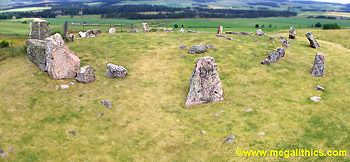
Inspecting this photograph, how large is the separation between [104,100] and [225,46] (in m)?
29.4

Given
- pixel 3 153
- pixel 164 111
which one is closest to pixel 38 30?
pixel 164 111

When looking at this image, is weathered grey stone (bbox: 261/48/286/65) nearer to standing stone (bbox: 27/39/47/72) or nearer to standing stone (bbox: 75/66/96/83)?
standing stone (bbox: 75/66/96/83)

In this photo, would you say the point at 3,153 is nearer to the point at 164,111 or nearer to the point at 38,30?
the point at 164,111

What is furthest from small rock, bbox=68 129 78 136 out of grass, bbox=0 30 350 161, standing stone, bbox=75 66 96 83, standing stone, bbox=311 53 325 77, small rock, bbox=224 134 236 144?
standing stone, bbox=311 53 325 77

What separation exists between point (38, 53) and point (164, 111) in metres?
22.2

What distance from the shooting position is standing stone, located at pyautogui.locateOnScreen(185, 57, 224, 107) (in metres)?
48.1

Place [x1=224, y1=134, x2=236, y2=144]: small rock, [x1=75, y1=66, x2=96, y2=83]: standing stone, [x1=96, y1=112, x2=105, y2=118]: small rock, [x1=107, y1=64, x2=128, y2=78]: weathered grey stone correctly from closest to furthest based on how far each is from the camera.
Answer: [x1=224, y1=134, x2=236, y2=144]: small rock < [x1=96, y1=112, x2=105, y2=118]: small rock < [x1=75, y1=66, x2=96, y2=83]: standing stone < [x1=107, y1=64, x2=128, y2=78]: weathered grey stone

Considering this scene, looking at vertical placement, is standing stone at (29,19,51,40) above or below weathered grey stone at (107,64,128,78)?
above

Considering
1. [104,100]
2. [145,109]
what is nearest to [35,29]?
[104,100]

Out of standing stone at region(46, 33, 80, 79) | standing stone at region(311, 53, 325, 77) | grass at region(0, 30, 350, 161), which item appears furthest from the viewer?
standing stone at region(311, 53, 325, 77)

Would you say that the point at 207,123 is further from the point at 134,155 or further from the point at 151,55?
the point at 151,55

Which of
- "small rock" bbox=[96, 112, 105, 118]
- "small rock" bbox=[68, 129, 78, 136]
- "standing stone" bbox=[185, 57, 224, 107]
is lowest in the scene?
"small rock" bbox=[68, 129, 78, 136]

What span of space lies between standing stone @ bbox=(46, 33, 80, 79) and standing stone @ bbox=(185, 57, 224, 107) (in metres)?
17.5

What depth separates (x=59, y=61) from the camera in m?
52.3
